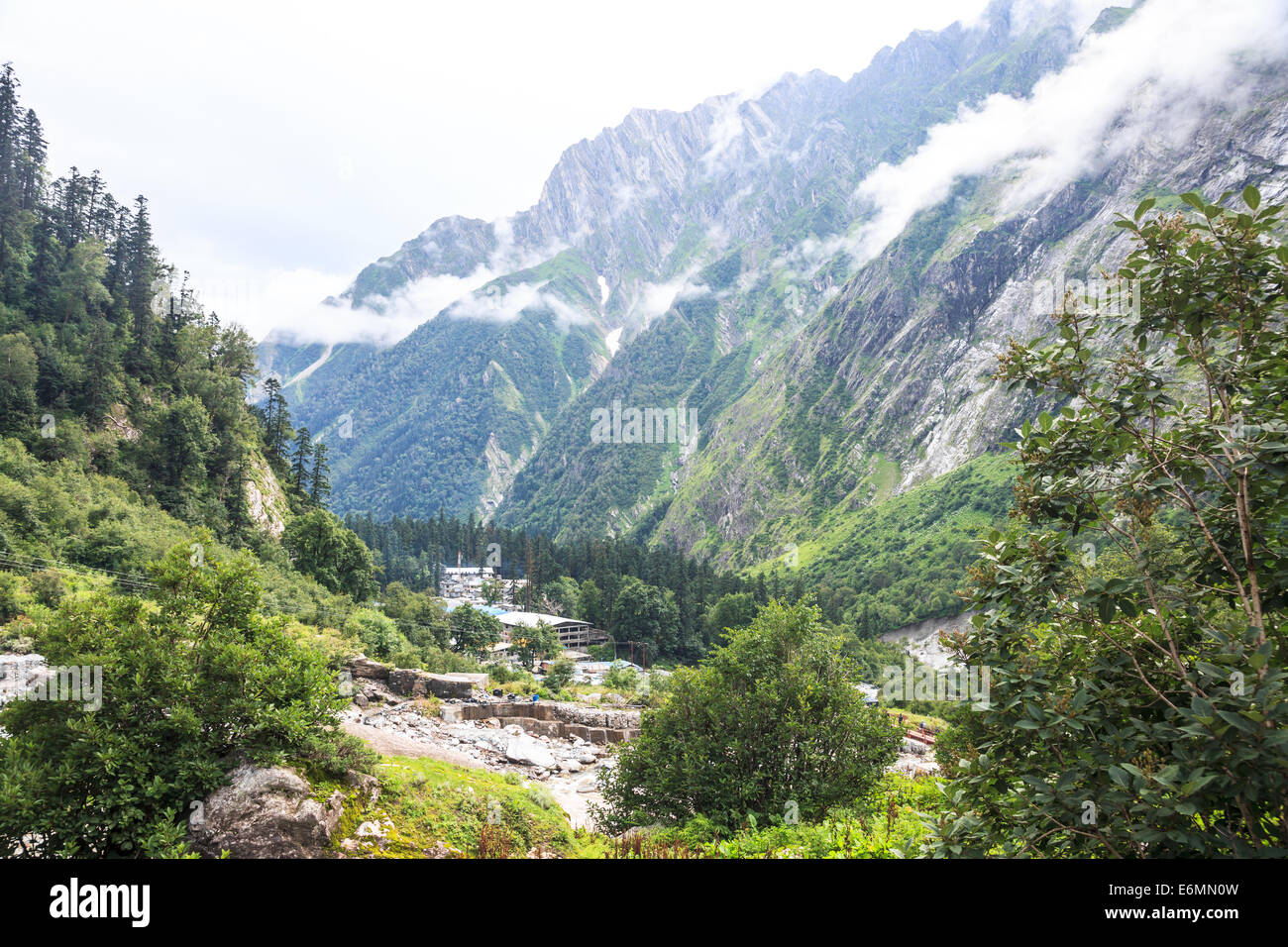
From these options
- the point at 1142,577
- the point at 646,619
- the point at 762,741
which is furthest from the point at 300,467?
the point at 1142,577

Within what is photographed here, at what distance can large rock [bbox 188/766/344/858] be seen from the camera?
9.25m

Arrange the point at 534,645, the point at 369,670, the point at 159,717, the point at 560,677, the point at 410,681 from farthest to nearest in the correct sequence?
1. the point at 534,645
2. the point at 560,677
3. the point at 410,681
4. the point at 369,670
5. the point at 159,717

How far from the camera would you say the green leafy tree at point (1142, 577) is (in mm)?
3975

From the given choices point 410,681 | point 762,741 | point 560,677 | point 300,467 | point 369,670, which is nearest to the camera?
point 762,741

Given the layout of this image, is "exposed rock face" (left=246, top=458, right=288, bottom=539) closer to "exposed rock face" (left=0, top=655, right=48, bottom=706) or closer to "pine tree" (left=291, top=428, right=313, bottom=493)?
"pine tree" (left=291, top=428, right=313, bottom=493)

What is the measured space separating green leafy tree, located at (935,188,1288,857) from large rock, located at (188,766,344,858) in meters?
9.33

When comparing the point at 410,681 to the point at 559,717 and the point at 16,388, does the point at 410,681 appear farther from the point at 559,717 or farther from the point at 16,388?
the point at 16,388

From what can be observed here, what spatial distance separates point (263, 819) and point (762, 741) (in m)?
11.4

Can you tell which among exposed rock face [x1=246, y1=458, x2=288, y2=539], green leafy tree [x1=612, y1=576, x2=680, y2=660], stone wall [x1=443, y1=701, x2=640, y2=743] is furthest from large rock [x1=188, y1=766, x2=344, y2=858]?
green leafy tree [x1=612, y1=576, x2=680, y2=660]

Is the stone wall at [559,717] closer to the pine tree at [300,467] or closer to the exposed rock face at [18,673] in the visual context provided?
the exposed rock face at [18,673]

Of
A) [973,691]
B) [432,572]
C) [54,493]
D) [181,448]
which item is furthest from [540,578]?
[973,691]

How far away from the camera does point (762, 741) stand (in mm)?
16406

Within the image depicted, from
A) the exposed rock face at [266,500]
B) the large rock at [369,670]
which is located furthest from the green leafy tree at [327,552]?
the large rock at [369,670]
